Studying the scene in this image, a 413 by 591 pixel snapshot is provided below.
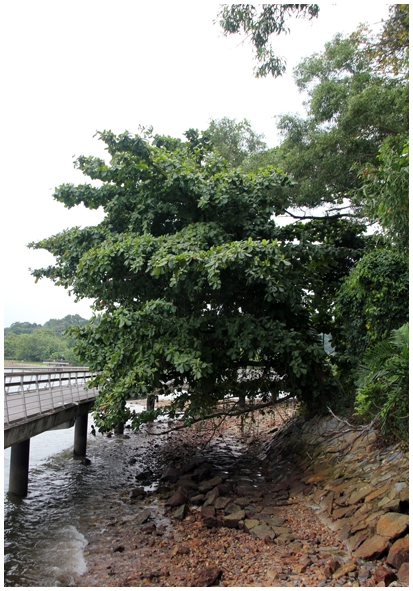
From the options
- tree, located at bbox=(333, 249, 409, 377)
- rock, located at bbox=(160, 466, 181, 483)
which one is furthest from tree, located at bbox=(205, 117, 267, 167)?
rock, located at bbox=(160, 466, 181, 483)

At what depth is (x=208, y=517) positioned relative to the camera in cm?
663

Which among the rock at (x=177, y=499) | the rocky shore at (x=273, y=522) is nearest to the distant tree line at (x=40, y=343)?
the rocky shore at (x=273, y=522)

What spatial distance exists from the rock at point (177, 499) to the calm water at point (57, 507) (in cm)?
134

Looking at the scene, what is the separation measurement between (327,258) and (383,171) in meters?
3.84

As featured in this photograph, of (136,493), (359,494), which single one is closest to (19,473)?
(136,493)

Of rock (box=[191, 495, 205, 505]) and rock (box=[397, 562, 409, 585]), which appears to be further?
rock (box=[191, 495, 205, 505])

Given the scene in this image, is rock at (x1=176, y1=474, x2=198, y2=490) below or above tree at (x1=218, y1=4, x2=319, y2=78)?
below

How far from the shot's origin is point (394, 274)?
24.4ft

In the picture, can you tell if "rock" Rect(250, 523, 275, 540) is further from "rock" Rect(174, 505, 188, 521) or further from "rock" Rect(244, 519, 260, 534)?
"rock" Rect(174, 505, 188, 521)

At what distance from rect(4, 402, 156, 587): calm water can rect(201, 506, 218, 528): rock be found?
1.81 m

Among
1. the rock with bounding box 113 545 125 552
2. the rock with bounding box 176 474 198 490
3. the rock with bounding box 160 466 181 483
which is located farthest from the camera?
the rock with bounding box 160 466 181 483

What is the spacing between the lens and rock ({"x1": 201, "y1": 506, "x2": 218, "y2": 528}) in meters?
6.55

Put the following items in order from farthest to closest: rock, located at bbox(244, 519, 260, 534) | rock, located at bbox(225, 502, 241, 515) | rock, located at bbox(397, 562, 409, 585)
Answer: rock, located at bbox(225, 502, 241, 515) → rock, located at bbox(244, 519, 260, 534) → rock, located at bbox(397, 562, 409, 585)

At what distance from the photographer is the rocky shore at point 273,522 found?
496 centimetres
